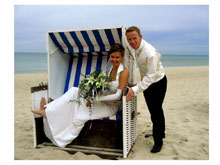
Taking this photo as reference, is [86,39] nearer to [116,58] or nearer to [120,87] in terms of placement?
[116,58]

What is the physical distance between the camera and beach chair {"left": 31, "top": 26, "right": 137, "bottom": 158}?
129 inches

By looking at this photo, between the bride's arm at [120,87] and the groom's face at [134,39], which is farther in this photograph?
the bride's arm at [120,87]

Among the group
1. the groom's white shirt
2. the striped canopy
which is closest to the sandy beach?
the groom's white shirt

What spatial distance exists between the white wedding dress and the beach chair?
5.7 inches

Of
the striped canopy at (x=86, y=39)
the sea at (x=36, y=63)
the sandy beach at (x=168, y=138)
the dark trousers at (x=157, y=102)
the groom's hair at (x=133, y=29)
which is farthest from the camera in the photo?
the sea at (x=36, y=63)

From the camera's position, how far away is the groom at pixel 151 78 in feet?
9.85

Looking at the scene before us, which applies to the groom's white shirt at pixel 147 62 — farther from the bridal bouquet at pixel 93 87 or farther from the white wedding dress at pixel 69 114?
the bridal bouquet at pixel 93 87

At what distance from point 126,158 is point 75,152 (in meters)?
0.79

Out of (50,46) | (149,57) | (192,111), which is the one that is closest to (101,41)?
(50,46)

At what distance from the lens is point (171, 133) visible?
4023 mm

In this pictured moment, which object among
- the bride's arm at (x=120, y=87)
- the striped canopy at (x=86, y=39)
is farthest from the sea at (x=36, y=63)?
the bride's arm at (x=120, y=87)

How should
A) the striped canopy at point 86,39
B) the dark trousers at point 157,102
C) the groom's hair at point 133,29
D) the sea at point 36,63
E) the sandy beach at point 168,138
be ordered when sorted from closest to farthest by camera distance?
the groom's hair at point 133,29
the sandy beach at point 168,138
the dark trousers at point 157,102
the striped canopy at point 86,39
the sea at point 36,63

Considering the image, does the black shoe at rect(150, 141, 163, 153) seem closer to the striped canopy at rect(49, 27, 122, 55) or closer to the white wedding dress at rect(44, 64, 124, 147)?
the white wedding dress at rect(44, 64, 124, 147)

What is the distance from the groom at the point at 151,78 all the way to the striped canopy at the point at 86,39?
20.7 inches
